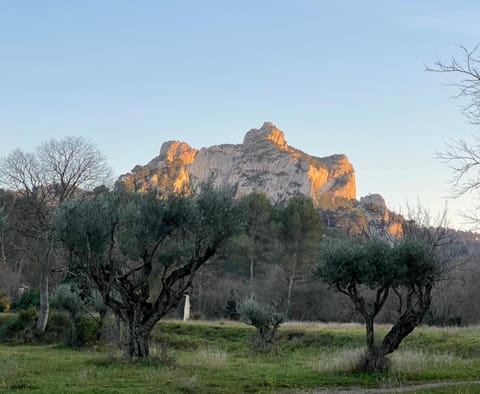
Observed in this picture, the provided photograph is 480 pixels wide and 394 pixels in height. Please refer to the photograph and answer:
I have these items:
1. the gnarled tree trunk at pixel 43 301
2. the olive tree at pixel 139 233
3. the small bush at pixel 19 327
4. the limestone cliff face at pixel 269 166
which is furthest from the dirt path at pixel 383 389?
the limestone cliff face at pixel 269 166

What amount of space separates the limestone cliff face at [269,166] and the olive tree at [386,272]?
120413mm

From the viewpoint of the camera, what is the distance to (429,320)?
131 feet

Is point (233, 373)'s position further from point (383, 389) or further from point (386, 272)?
point (386, 272)

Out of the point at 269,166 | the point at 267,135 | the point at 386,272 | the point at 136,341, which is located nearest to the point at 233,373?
the point at 136,341

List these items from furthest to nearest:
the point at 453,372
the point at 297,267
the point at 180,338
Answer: the point at 297,267, the point at 180,338, the point at 453,372

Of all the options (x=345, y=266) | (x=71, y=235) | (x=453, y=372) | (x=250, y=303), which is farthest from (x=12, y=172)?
(x=453, y=372)

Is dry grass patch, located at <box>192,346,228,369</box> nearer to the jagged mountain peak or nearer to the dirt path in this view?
the dirt path

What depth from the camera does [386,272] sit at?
53.6 feet

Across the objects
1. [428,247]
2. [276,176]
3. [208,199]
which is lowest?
[428,247]

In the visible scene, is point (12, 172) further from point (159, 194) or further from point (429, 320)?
point (429, 320)

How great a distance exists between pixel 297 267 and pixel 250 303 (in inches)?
1035

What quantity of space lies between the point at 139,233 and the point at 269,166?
13961 centimetres

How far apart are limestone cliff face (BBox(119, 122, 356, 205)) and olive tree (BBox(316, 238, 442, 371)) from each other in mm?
120413

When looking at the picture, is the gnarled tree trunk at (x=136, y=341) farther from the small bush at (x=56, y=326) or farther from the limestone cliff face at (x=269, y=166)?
the limestone cliff face at (x=269, y=166)
